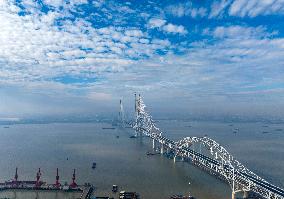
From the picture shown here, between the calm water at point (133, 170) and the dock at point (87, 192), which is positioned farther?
the calm water at point (133, 170)

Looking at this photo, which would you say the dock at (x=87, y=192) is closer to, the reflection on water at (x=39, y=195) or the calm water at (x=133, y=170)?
the reflection on water at (x=39, y=195)

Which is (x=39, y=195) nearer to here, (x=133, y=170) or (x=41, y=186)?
(x=41, y=186)

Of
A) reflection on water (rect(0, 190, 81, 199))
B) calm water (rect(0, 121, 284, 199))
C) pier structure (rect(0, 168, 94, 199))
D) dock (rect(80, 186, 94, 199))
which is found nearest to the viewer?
dock (rect(80, 186, 94, 199))

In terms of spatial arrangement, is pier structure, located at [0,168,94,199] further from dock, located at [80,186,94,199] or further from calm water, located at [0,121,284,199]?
calm water, located at [0,121,284,199]

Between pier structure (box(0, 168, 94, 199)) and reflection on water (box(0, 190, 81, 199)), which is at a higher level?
pier structure (box(0, 168, 94, 199))

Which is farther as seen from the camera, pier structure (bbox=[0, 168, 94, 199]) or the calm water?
pier structure (bbox=[0, 168, 94, 199])

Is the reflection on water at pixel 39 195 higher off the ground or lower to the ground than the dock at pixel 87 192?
lower

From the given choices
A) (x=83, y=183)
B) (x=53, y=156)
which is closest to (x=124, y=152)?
(x=53, y=156)

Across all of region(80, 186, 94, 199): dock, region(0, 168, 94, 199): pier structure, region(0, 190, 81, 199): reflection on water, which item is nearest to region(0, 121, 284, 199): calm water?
region(0, 190, 81, 199): reflection on water

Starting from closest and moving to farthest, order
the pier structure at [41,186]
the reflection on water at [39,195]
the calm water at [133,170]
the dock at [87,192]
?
Answer: 1. the dock at [87,192]
2. the reflection on water at [39,195]
3. the calm water at [133,170]
4. the pier structure at [41,186]

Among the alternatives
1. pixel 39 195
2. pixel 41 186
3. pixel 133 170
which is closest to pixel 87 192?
pixel 39 195

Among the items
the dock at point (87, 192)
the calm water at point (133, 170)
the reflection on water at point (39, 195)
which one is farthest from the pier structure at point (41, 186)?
the calm water at point (133, 170)

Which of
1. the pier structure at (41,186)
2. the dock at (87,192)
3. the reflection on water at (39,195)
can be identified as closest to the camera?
the dock at (87,192)

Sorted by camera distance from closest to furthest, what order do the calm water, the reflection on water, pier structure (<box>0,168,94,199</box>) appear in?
the reflection on water < the calm water < pier structure (<box>0,168,94,199</box>)
